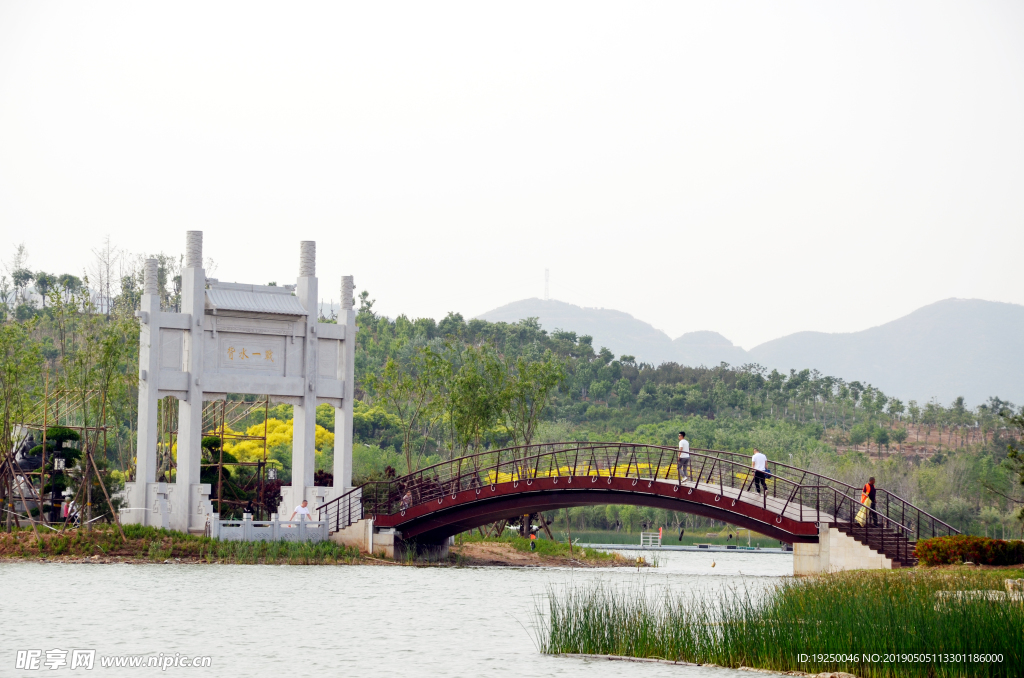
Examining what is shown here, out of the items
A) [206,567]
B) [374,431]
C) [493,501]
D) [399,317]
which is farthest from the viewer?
[399,317]

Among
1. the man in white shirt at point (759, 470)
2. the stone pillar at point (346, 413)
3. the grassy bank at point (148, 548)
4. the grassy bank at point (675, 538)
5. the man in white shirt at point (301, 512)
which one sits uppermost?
the stone pillar at point (346, 413)

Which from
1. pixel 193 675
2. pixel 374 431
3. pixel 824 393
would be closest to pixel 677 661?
pixel 193 675

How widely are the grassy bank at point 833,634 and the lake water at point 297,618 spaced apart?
459 millimetres

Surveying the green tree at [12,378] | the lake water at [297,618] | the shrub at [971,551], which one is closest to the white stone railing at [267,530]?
the lake water at [297,618]

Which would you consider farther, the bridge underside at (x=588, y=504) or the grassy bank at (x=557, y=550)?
the grassy bank at (x=557, y=550)

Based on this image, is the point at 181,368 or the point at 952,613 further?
the point at 181,368

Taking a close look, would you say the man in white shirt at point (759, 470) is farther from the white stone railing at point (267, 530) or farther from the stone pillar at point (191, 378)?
the stone pillar at point (191, 378)

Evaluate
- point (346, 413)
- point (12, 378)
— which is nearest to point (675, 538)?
point (346, 413)

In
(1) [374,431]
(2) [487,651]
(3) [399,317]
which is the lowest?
(2) [487,651]

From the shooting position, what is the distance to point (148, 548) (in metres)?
34.1

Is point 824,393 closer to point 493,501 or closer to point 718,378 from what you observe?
point 718,378

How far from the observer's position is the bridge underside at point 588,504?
32969 mm

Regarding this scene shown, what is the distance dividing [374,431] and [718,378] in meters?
43.0

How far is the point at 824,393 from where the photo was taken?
110 metres
